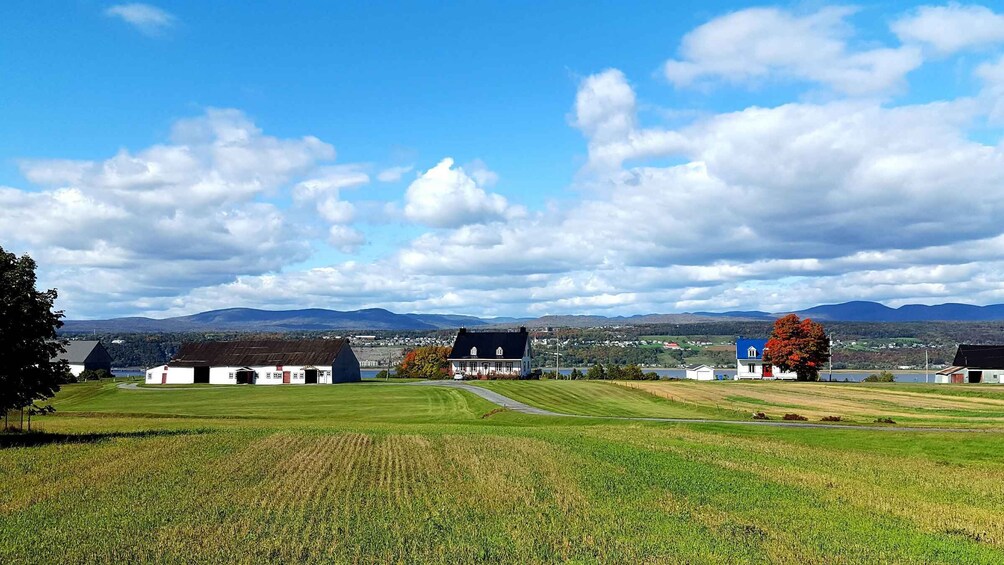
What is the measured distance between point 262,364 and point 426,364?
114ft

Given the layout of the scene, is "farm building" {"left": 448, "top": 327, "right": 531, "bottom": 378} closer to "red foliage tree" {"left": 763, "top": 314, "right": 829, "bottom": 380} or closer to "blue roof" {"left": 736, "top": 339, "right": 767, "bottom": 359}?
"red foliage tree" {"left": 763, "top": 314, "right": 829, "bottom": 380}

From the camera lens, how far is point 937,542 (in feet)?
56.9

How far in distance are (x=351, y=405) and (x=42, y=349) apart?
3922 centimetres

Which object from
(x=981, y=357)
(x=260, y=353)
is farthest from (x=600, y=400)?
(x=981, y=357)

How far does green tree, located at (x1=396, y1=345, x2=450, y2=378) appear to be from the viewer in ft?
463

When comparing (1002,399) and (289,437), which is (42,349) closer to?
(289,437)

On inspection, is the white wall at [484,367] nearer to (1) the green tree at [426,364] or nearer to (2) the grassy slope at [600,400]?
(1) the green tree at [426,364]

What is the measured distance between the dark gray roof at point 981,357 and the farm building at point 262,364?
101404 mm

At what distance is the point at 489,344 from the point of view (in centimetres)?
14162

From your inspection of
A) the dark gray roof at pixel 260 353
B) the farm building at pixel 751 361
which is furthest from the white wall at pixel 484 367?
the farm building at pixel 751 361

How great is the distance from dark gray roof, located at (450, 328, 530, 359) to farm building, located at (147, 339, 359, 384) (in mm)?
24232

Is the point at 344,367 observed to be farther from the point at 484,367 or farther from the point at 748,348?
the point at 748,348

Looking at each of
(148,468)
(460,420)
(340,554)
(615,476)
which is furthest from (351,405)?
(340,554)

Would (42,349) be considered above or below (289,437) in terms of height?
above
